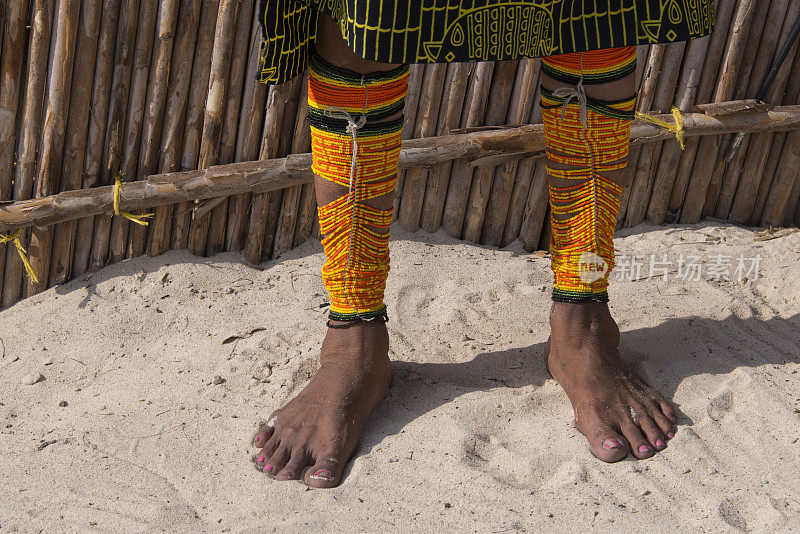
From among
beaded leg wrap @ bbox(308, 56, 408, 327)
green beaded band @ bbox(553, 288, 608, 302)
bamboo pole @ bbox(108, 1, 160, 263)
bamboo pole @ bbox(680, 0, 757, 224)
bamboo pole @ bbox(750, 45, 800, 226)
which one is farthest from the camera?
bamboo pole @ bbox(750, 45, 800, 226)

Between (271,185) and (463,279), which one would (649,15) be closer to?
(463,279)

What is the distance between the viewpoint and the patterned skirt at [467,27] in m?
1.44

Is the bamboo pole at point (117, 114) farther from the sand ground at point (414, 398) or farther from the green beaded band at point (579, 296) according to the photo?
the green beaded band at point (579, 296)

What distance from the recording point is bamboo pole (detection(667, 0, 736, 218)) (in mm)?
2709

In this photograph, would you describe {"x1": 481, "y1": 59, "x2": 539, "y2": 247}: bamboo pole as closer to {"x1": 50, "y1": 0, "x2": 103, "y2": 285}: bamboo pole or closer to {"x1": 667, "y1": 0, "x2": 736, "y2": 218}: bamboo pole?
{"x1": 667, "y1": 0, "x2": 736, "y2": 218}: bamboo pole

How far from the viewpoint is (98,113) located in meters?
2.42

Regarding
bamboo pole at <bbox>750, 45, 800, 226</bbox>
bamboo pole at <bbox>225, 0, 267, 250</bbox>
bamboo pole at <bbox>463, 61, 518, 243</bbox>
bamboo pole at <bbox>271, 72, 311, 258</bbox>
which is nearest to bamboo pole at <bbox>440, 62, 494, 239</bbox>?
bamboo pole at <bbox>463, 61, 518, 243</bbox>

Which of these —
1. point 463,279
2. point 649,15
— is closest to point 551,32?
point 649,15

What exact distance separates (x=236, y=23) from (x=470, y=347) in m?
1.25

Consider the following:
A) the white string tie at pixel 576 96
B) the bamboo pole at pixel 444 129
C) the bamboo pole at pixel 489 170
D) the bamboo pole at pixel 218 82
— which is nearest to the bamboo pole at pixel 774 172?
the bamboo pole at pixel 489 170

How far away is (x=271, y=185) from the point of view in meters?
2.56

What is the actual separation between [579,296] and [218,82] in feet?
4.37

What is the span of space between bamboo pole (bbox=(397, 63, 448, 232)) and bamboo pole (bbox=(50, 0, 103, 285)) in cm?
105

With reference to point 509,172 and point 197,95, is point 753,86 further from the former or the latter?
point 197,95
